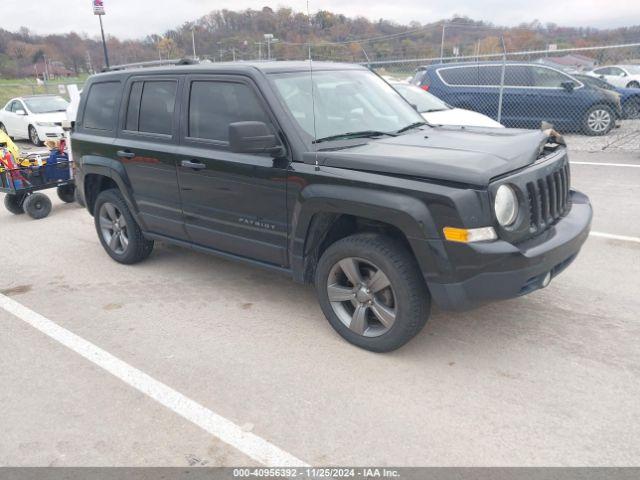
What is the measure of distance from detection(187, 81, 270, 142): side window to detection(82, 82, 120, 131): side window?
1190mm

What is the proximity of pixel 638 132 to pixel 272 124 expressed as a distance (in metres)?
11.5

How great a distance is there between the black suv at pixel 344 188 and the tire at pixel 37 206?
3188 mm

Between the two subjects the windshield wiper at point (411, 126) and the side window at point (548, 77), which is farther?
the side window at point (548, 77)

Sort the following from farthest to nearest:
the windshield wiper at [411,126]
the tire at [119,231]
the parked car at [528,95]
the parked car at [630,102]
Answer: the parked car at [630,102] < the parked car at [528,95] < the tire at [119,231] < the windshield wiper at [411,126]

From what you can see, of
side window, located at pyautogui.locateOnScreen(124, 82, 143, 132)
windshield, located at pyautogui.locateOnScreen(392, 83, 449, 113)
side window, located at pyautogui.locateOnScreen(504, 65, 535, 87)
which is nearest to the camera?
side window, located at pyautogui.locateOnScreen(124, 82, 143, 132)

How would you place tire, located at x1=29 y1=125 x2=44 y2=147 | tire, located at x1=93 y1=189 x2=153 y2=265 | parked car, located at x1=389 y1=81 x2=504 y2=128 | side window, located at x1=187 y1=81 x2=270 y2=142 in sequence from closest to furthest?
side window, located at x1=187 y1=81 x2=270 y2=142
tire, located at x1=93 y1=189 x2=153 y2=265
parked car, located at x1=389 y1=81 x2=504 y2=128
tire, located at x1=29 y1=125 x2=44 y2=147

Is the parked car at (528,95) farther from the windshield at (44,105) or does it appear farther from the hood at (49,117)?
the windshield at (44,105)

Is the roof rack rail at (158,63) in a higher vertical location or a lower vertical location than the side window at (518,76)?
higher

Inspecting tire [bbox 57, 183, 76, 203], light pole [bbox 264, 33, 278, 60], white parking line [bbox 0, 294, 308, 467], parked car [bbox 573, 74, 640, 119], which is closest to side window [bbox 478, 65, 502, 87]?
parked car [bbox 573, 74, 640, 119]

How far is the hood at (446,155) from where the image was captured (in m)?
3.11

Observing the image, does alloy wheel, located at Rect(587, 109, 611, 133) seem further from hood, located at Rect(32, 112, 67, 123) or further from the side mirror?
hood, located at Rect(32, 112, 67, 123)

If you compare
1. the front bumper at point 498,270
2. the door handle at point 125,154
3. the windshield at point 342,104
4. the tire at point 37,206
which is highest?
the windshield at point 342,104

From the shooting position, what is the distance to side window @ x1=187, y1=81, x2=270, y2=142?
13.1ft

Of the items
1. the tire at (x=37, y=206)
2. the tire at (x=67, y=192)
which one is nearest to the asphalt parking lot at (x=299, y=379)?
the tire at (x=37, y=206)
